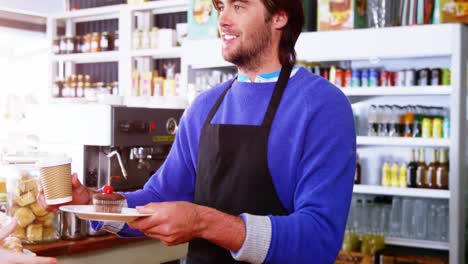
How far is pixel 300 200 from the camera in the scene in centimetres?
175

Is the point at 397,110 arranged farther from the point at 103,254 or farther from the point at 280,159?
the point at 280,159

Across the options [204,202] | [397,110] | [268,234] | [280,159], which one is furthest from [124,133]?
[397,110]

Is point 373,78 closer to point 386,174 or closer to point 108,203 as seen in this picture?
point 386,174

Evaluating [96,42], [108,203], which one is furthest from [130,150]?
[96,42]

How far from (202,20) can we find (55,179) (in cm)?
373

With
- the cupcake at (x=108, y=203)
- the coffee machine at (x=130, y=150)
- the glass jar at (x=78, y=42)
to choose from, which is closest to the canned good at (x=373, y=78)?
the coffee machine at (x=130, y=150)

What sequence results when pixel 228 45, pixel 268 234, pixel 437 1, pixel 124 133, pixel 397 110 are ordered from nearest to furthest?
pixel 268 234, pixel 228 45, pixel 124 133, pixel 437 1, pixel 397 110

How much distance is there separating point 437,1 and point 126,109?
247cm

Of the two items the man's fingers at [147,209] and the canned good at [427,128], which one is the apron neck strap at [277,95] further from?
the canned good at [427,128]

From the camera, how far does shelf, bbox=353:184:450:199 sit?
443 cm

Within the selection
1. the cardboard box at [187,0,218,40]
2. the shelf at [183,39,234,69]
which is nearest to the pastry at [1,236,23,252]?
the shelf at [183,39,234,69]

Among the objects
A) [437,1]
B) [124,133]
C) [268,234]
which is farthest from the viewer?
[437,1]

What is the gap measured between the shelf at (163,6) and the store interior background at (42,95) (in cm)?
66

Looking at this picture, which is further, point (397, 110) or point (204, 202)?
point (397, 110)
